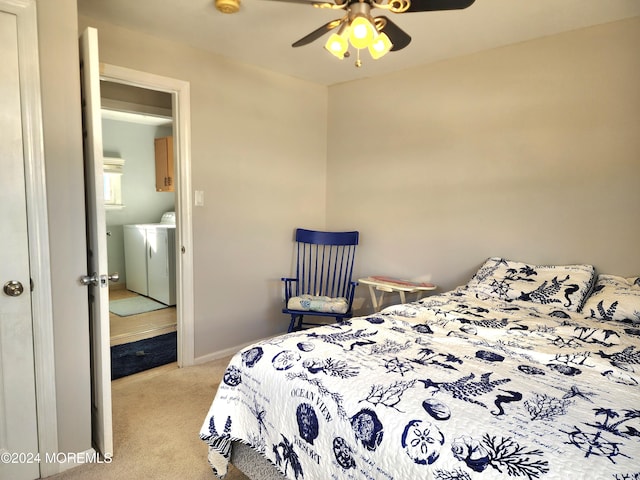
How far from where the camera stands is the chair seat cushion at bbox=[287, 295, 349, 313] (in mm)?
3146

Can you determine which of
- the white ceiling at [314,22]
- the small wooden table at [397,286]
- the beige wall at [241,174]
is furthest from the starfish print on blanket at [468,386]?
the beige wall at [241,174]

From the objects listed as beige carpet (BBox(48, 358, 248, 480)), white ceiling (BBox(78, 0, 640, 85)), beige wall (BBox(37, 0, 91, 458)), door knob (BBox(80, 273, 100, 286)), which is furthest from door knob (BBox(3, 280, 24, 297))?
white ceiling (BBox(78, 0, 640, 85))

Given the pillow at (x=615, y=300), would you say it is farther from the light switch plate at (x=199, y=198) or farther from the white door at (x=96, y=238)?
the light switch plate at (x=199, y=198)

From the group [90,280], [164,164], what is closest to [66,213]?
[90,280]

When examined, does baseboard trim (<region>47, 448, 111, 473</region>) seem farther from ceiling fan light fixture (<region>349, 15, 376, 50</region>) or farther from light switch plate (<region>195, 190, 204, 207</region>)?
ceiling fan light fixture (<region>349, 15, 376, 50</region>)

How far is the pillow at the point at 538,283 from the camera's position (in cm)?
232

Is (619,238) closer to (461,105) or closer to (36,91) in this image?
(461,105)

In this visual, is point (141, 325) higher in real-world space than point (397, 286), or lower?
lower

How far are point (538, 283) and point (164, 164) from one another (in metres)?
4.59

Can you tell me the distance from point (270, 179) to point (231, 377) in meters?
2.13

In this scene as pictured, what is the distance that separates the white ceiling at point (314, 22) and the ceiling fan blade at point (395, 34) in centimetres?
46

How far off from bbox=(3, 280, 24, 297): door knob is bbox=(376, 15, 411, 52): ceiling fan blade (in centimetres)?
192

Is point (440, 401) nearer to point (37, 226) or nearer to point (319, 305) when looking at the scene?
point (37, 226)

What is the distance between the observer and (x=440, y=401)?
122 cm
